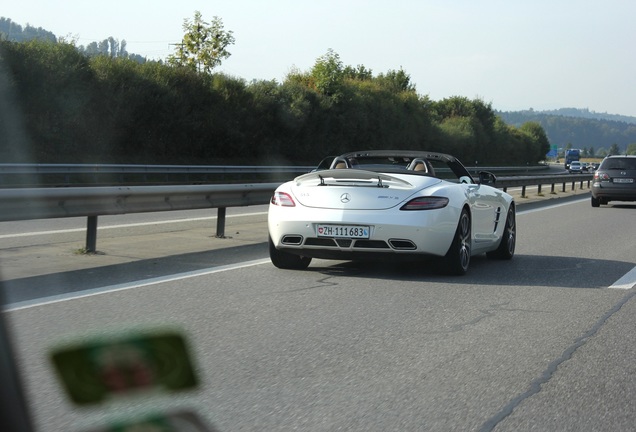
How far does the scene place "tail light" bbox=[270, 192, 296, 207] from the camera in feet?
29.9

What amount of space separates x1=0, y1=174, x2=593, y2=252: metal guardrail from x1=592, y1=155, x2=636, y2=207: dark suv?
15385mm

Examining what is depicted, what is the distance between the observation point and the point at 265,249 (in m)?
11.4

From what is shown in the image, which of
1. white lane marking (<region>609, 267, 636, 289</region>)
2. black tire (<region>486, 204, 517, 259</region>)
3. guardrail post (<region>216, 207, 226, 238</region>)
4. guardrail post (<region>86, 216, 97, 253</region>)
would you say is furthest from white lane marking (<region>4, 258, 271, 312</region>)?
white lane marking (<region>609, 267, 636, 289</region>)

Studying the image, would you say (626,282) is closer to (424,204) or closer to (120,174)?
(424,204)

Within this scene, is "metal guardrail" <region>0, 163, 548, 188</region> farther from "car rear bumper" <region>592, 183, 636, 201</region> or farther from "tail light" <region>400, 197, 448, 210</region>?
"tail light" <region>400, 197, 448, 210</region>

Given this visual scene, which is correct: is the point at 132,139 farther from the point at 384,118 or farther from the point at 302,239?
the point at 302,239

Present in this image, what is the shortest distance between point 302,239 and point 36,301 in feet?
9.18

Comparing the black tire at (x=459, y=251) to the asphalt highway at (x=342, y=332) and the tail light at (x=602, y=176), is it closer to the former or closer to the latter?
the asphalt highway at (x=342, y=332)

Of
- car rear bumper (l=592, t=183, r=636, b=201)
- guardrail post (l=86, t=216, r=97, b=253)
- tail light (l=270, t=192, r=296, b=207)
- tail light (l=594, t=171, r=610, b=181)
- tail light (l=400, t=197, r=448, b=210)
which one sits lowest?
car rear bumper (l=592, t=183, r=636, b=201)

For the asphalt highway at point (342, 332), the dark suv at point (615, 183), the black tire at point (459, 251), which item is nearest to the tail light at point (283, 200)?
the asphalt highway at point (342, 332)

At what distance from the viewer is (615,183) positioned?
26.5 meters

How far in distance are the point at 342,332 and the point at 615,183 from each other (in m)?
22.0

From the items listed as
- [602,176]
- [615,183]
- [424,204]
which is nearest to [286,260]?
[424,204]

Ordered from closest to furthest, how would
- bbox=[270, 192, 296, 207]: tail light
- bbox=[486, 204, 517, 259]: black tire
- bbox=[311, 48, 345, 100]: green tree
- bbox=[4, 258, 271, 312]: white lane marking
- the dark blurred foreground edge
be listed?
the dark blurred foreground edge
bbox=[4, 258, 271, 312]: white lane marking
bbox=[270, 192, 296, 207]: tail light
bbox=[486, 204, 517, 259]: black tire
bbox=[311, 48, 345, 100]: green tree
